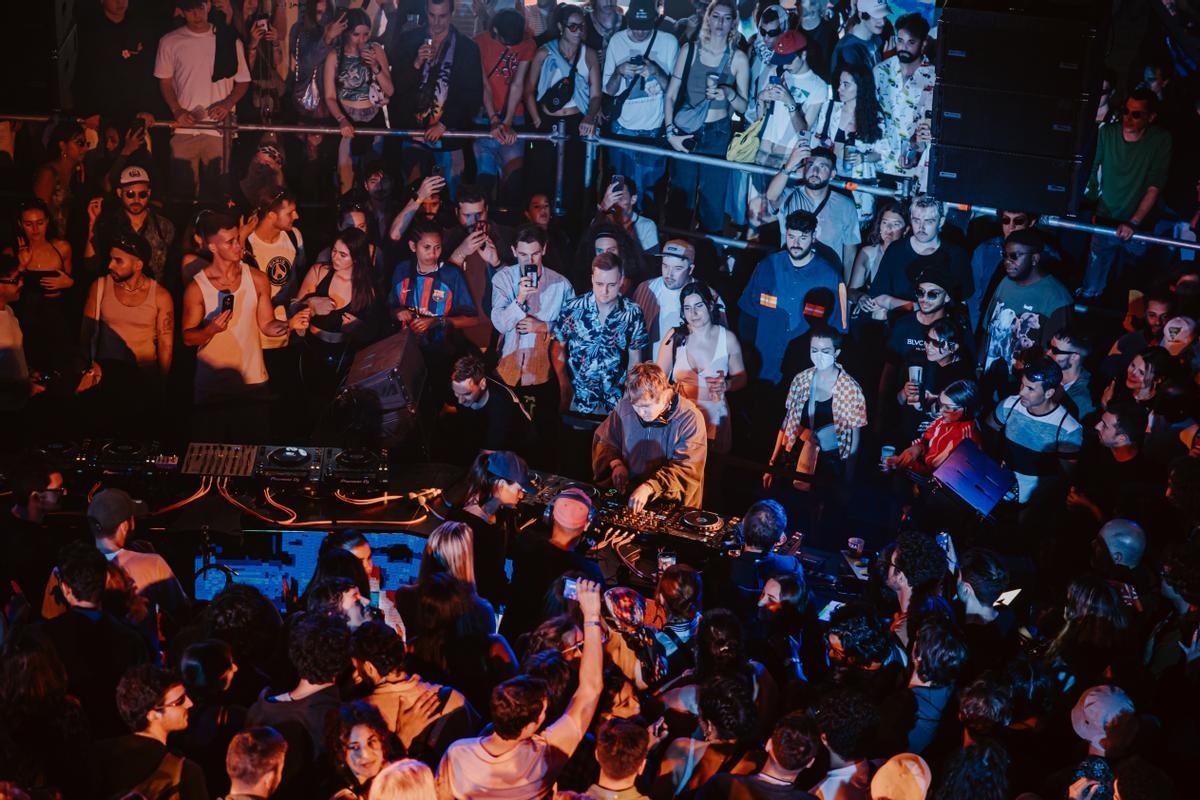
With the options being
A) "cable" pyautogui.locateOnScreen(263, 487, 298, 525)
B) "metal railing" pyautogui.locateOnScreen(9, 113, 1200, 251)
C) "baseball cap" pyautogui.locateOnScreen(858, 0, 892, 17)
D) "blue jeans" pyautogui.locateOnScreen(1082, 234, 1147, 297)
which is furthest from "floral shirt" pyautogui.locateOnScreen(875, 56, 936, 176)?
"cable" pyautogui.locateOnScreen(263, 487, 298, 525)

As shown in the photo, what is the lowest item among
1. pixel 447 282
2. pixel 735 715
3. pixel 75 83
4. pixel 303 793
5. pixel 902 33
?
pixel 303 793

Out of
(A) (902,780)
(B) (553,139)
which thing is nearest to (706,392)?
(B) (553,139)

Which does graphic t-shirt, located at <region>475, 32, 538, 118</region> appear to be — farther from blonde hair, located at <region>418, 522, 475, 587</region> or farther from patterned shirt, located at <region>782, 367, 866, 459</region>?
blonde hair, located at <region>418, 522, 475, 587</region>

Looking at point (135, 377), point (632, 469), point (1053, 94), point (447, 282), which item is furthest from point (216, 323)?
point (1053, 94)

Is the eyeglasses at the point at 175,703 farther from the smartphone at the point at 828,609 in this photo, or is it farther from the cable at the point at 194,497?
the smartphone at the point at 828,609

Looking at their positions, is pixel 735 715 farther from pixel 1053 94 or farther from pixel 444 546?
pixel 1053 94

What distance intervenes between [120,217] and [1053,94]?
638cm

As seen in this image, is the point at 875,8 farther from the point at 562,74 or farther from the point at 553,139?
the point at 553,139

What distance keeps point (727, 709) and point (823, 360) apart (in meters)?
4.82

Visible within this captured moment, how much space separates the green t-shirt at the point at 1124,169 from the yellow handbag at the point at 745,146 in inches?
89.6

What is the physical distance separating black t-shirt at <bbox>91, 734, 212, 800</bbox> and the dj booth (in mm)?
2315

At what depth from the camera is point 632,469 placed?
7312 mm

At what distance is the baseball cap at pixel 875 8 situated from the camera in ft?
26.0

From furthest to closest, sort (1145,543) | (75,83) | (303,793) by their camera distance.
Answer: (75,83)
(1145,543)
(303,793)
